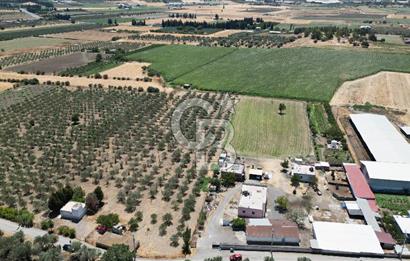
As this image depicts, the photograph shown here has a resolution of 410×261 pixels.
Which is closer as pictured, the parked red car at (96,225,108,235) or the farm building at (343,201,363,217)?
the parked red car at (96,225,108,235)

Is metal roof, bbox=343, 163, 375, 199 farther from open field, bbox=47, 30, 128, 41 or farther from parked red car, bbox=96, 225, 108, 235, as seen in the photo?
open field, bbox=47, 30, 128, 41

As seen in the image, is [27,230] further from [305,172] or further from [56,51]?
[56,51]

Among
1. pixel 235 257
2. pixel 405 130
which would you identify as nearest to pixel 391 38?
pixel 405 130

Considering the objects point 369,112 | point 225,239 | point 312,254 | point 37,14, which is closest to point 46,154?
point 225,239

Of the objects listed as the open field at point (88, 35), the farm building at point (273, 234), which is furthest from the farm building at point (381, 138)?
the open field at point (88, 35)

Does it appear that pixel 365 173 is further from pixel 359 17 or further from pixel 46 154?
pixel 359 17

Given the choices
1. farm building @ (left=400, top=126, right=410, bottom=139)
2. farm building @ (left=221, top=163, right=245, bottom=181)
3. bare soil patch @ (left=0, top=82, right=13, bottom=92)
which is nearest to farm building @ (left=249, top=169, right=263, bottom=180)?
farm building @ (left=221, top=163, right=245, bottom=181)
